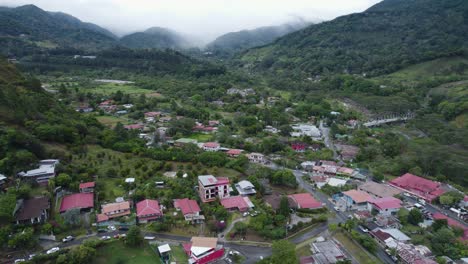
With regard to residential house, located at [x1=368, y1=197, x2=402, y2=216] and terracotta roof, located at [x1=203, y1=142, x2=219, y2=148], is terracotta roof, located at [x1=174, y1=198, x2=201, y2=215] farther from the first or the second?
residential house, located at [x1=368, y1=197, x2=402, y2=216]

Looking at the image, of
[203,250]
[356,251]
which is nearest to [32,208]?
[203,250]

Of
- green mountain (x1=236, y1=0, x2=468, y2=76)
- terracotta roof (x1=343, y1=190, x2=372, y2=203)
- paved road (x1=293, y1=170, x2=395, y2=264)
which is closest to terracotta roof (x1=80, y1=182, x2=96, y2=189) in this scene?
paved road (x1=293, y1=170, x2=395, y2=264)

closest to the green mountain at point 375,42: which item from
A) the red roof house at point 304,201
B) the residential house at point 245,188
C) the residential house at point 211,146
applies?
the residential house at point 211,146

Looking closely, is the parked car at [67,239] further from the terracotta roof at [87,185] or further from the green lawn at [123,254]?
the terracotta roof at [87,185]

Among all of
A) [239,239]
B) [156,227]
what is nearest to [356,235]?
[239,239]

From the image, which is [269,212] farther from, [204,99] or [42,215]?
[204,99]

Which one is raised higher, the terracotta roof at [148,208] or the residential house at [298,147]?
the terracotta roof at [148,208]
